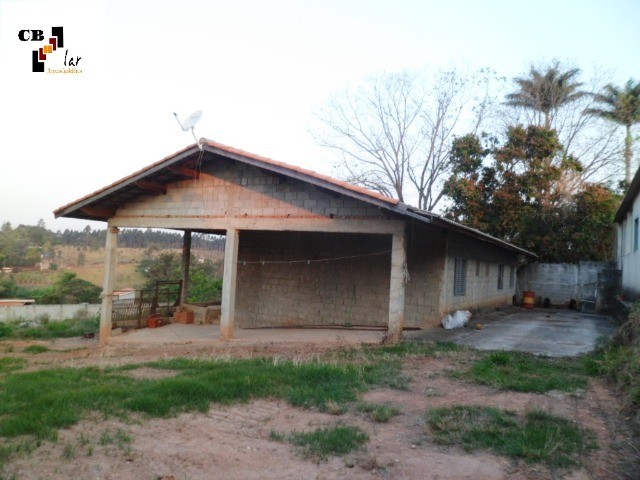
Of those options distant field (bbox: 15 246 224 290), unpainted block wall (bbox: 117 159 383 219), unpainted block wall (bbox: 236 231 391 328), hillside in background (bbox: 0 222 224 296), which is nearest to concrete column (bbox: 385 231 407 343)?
unpainted block wall (bbox: 117 159 383 219)

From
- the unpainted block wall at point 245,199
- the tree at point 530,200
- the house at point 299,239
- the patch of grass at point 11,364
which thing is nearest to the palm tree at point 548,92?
the tree at point 530,200

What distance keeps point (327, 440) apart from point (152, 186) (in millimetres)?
10093

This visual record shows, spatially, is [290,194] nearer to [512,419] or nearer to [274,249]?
[274,249]

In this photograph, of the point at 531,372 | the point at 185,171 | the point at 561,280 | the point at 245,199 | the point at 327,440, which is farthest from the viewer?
the point at 561,280

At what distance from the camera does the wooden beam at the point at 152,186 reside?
13.4 meters

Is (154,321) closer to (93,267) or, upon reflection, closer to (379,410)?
(379,410)

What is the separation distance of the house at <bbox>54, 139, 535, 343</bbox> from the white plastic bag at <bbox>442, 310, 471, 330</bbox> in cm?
23

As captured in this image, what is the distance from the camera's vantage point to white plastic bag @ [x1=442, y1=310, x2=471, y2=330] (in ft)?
44.1

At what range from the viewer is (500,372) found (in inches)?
325

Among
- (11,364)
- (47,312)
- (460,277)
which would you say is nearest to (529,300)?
(460,277)

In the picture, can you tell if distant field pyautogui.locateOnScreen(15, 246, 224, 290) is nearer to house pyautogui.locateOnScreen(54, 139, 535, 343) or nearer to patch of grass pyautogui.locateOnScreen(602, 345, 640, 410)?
house pyautogui.locateOnScreen(54, 139, 535, 343)

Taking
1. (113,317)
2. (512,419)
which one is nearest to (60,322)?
(113,317)

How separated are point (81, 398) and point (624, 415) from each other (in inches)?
253

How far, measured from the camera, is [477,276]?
57.7 ft
